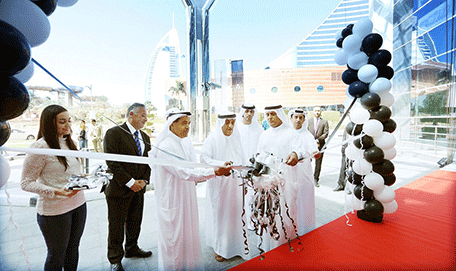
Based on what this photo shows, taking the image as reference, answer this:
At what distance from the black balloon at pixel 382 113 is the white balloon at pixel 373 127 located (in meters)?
0.08

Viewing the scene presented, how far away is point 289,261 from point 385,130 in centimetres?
217

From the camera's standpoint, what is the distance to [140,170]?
2613 mm

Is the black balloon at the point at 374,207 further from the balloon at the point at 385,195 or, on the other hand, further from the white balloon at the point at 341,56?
the white balloon at the point at 341,56

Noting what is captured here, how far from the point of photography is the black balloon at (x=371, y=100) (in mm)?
2871

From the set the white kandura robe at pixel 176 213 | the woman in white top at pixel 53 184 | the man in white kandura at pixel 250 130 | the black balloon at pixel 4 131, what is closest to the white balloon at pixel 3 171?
the black balloon at pixel 4 131

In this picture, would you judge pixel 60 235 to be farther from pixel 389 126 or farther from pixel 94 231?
pixel 389 126

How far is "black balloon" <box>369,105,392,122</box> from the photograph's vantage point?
2.89m

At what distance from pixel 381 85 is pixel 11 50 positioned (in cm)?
344

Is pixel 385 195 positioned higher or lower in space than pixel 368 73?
lower

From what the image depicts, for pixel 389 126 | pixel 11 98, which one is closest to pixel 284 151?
pixel 389 126

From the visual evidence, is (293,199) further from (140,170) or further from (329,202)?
(329,202)

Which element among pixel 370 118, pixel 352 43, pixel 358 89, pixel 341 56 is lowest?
pixel 370 118

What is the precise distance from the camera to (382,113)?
2.89 m

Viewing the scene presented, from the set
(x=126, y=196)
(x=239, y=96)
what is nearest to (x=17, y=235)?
(x=126, y=196)
